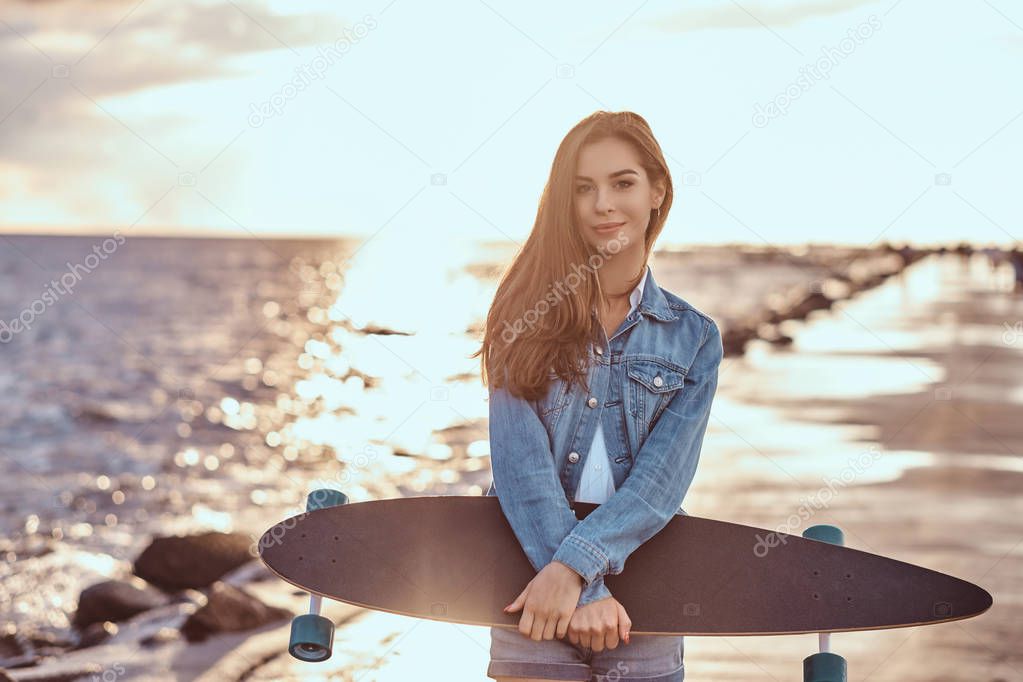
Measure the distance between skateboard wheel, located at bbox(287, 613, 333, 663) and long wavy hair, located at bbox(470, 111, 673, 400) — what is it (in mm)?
657

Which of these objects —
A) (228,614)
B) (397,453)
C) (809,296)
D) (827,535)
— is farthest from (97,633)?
(809,296)

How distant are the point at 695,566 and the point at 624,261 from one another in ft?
2.39

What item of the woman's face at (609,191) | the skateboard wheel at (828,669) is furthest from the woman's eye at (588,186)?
the skateboard wheel at (828,669)

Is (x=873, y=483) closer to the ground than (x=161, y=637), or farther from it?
farther from it

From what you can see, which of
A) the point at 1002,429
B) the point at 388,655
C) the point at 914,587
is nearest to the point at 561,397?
the point at 914,587

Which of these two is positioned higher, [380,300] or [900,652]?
[380,300]

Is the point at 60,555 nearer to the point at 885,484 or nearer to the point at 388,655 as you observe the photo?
the point at 388,655

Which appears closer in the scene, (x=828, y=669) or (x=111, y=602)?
(x=828, y=669)

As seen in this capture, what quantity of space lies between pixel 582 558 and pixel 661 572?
39 cm

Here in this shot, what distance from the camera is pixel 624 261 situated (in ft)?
8.62

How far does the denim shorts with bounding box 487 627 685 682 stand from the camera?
2.29m

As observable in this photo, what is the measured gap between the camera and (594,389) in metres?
2.52

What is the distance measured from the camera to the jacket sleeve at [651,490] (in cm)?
231

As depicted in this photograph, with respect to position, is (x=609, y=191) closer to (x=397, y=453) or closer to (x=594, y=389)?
(x=594, y=389)
